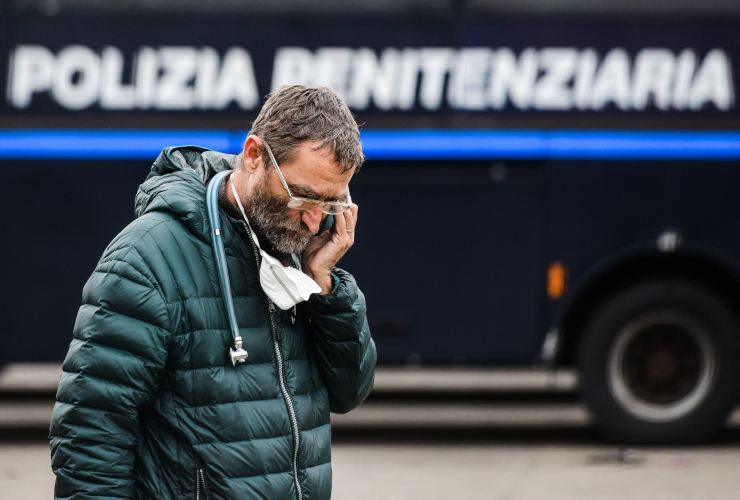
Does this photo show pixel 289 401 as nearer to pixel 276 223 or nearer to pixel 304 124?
pixel 276 223

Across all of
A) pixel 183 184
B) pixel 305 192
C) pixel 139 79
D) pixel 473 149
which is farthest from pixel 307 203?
pixel 139 79

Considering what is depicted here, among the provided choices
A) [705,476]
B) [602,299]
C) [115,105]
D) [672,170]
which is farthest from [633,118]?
[115,105]

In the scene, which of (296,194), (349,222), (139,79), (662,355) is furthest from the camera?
(662,355)

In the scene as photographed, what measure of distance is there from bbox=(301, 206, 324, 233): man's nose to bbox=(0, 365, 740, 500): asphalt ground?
4.17 m

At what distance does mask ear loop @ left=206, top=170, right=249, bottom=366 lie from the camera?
2482 millimetres

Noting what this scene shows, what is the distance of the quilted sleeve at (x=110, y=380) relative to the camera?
2.37m

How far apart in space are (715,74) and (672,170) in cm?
63

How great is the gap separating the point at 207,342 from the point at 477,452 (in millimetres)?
5576

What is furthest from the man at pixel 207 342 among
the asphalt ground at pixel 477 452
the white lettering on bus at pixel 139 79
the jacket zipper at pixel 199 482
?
the white lettering on bus at pixel 139 79

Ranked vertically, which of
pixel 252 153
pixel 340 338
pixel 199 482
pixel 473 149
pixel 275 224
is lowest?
pixel 199 482

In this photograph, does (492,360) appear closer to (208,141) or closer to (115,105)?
(208,141)

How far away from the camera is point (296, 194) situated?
2514 mm

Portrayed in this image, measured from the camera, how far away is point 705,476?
7078 millimetres

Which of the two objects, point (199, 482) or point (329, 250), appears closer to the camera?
point (199, 482)
